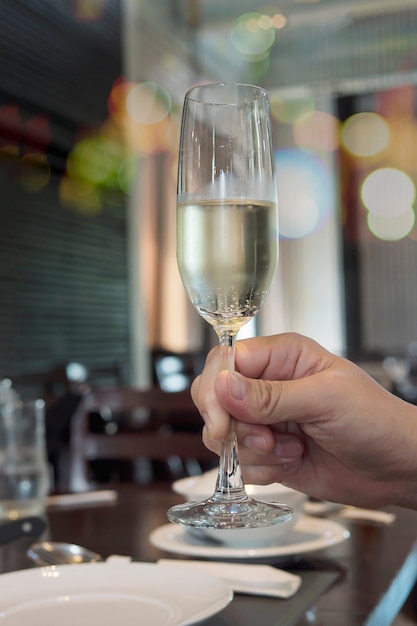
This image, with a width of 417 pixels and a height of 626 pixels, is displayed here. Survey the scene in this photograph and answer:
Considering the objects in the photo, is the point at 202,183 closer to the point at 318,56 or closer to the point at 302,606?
the point at 302,606

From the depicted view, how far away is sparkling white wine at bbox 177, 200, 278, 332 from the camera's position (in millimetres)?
694

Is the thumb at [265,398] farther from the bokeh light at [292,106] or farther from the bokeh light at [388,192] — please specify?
the bokeh light at [292,106]

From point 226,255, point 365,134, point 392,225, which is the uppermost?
point 365,134

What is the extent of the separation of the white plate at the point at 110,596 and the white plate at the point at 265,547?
0.15m

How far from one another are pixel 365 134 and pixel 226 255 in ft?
24.3

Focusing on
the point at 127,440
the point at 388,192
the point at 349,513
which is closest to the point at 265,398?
the point at 349,513

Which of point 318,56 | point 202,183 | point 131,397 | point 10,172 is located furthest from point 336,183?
point 202,183

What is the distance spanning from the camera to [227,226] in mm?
698

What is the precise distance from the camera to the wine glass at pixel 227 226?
2.28 feet

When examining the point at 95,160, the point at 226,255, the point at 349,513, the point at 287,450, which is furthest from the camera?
the point at 95,160

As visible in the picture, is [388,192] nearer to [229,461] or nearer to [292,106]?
[292,106]

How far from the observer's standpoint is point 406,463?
886 millimetres

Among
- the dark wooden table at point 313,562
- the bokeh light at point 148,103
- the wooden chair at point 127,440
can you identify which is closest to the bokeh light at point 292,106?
the bokeh light at point 148,103

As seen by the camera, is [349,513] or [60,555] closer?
[60,555]
